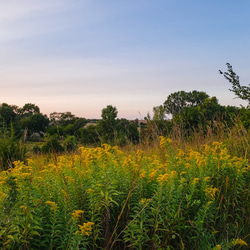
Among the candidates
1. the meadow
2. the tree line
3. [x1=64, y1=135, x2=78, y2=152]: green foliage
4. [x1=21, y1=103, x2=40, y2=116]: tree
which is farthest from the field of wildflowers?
[x1=21, y1=103, x2=40, y2=116]: tree

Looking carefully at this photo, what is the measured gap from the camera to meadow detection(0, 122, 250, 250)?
2.33m

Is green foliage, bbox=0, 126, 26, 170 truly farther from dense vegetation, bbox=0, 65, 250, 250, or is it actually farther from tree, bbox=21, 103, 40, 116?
tree, bbox=21, 103, 40, 116

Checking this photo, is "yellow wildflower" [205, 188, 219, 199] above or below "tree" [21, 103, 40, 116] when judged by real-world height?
below

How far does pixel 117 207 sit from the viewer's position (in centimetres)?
304

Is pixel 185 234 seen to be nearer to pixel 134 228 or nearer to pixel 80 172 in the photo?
pixel 134 228

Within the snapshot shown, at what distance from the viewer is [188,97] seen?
51719 mm

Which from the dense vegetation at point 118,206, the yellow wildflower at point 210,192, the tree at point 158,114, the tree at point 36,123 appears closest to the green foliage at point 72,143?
the tree at point 158,114

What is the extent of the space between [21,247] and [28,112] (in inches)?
3986

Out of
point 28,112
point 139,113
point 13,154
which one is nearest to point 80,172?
point 139,113


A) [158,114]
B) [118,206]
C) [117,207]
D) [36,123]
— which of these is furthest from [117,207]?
[36,123]

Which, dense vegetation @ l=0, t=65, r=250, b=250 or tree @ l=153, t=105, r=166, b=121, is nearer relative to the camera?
dense vegetation @ l=0, t=65, r=250, b=250

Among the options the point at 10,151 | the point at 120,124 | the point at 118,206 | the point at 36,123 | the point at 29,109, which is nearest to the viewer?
the point at 118,206

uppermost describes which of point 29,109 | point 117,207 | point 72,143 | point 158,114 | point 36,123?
point 29,109

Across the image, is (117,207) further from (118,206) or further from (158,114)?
(158,114)
